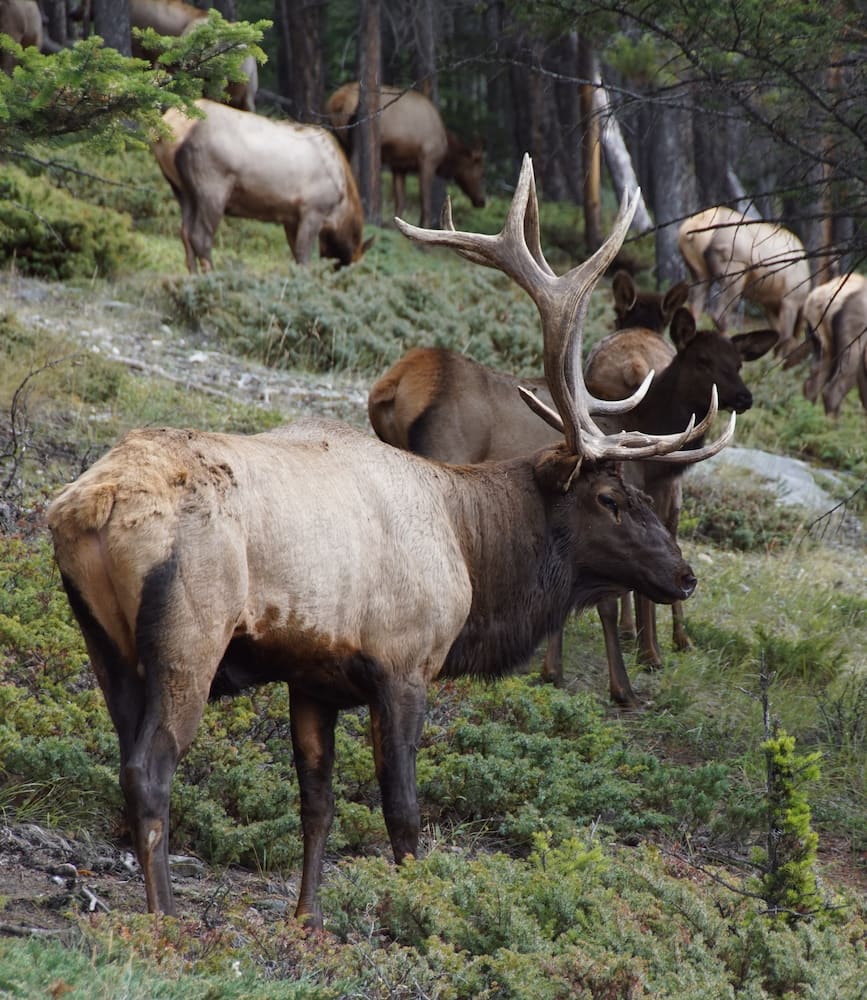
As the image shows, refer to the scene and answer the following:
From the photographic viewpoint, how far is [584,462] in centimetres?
580

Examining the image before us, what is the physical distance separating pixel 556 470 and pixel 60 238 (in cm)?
854

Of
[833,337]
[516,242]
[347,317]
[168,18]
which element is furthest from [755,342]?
[168,18]

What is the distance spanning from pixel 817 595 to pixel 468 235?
5.03 m

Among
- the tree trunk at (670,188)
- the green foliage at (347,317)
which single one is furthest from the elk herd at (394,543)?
the tree trunk at (670,188)

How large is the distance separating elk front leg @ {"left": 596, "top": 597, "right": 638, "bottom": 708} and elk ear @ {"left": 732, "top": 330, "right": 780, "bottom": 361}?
2121mm

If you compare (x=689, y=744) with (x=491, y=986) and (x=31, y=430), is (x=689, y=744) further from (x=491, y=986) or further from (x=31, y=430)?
(x=31, y=430)

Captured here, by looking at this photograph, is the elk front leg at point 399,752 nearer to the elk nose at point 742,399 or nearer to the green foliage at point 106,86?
the green foliage at point 106,86

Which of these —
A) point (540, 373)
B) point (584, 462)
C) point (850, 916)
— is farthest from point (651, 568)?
point (540, 373)

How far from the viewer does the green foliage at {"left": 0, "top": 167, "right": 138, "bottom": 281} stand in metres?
13.3

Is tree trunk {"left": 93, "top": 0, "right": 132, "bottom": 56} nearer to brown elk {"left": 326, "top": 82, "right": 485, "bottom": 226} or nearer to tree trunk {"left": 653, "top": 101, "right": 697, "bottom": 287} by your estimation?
brown elk {"left": 326, "top": 82, "right": 485, "bottom": 226}

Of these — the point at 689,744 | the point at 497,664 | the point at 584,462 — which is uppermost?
the point at 584,462

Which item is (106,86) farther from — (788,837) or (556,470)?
(788,837)

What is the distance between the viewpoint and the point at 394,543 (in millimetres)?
5035

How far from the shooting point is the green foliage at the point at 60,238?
43.7 feet
